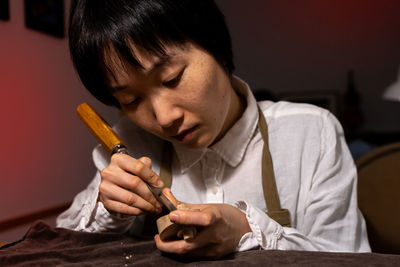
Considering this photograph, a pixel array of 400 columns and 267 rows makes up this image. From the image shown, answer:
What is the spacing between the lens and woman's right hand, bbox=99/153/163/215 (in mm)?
653

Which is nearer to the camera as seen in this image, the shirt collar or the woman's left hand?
the woman's left hand

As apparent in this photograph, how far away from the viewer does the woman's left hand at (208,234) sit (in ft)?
1.73

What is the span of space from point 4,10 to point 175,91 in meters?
1.49

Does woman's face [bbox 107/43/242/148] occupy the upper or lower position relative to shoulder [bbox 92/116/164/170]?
upper

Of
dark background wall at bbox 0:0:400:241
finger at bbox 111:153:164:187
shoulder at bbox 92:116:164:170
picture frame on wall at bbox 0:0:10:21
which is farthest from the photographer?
dark background wall at bbox 0:0:400:241

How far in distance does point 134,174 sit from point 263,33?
12.8 ft

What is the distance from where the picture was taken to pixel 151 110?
0.73 metres

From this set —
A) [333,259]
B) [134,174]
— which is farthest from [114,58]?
[333,259]

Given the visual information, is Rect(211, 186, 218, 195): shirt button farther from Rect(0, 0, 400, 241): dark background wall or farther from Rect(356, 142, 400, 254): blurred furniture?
Rect(0, 0, 400, 241): dark background wall

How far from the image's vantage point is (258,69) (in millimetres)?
4270

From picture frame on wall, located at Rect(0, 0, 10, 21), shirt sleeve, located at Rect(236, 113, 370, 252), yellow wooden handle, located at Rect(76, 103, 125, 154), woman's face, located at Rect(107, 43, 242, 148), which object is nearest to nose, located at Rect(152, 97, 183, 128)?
woman's face, located at Rect(107, 43, 242, 148)

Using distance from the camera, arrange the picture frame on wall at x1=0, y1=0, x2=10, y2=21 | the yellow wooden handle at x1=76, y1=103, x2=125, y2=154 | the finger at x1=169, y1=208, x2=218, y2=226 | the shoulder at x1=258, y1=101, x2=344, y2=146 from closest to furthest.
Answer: the finger at x1=169, y1=208, x2=218, y2=226
the yellow wooden handle at x1=76, y1=103, x2=125, y2=154
the shoulder at x1=258, y1=101, x2=344, y2=146
the picture frame on wall at x1=0, y1=0, x2=10, y2=21

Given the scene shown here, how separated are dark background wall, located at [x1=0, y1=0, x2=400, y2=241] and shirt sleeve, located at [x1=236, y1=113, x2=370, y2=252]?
1.61m

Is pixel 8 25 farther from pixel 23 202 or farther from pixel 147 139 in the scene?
pixel 147 139
